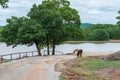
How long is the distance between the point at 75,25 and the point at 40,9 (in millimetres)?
6082

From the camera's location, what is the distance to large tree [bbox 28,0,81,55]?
5616 cm

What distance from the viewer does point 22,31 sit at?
54469 millimetres

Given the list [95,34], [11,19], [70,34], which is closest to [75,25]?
[70,34]

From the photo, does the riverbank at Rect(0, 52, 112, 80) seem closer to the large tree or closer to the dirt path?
the dirt path

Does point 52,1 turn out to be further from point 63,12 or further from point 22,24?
point 22,24

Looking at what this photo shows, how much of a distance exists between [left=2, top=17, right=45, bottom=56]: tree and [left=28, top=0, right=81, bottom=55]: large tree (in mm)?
1705

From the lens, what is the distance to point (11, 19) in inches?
2276

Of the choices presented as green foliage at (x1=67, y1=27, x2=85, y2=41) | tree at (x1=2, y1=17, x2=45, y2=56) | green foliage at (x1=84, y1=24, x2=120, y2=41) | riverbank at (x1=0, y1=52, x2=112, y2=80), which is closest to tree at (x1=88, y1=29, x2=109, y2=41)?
green foliage at (x1=84, y1=24, x2=120, y2=41)

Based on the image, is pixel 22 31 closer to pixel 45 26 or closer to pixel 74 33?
pixel 45 26

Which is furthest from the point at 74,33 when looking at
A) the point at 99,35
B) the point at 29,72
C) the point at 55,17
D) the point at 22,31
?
the point at 99,35

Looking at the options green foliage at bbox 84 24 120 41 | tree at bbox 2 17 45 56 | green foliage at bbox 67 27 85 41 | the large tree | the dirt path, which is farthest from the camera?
green foliage at bbox 84 24 120 41

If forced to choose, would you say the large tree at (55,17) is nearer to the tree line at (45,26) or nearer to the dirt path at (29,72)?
the tree line at (45,26)

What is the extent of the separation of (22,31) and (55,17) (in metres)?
5.39

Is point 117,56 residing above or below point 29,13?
below
